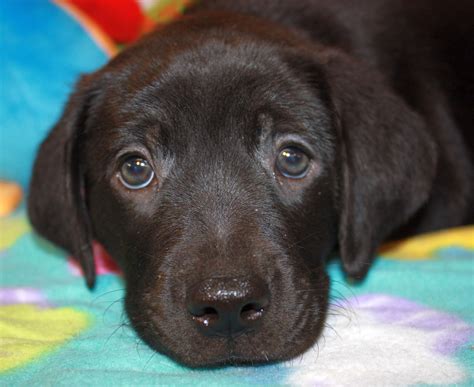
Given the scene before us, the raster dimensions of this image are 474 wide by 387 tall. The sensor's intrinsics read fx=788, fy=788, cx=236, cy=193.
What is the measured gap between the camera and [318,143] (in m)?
3.40

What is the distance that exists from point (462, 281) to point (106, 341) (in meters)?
1.55

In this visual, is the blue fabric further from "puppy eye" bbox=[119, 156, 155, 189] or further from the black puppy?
"puppy eye" bbox=[119, 156, 155, 189]

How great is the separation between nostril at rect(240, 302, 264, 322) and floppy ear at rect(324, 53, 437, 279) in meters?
0.83

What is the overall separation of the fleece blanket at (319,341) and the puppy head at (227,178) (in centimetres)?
10

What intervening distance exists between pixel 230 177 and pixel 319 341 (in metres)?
0.74

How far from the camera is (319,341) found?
3.05 metres

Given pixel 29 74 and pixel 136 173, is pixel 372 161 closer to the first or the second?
pixel 136 173

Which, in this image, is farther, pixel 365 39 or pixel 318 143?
pixel 365 39

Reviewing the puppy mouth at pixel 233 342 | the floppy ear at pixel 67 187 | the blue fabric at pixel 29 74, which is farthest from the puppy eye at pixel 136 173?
the blue fabric at pixel 29 74

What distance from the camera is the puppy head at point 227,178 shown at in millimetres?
2869

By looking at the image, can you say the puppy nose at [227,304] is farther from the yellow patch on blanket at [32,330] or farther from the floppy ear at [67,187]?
the floppy ear at [67,187]

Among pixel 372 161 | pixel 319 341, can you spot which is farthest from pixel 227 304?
pixel 372 161

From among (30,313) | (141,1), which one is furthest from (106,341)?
(141,1)

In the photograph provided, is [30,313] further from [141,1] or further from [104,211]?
[141,1]
